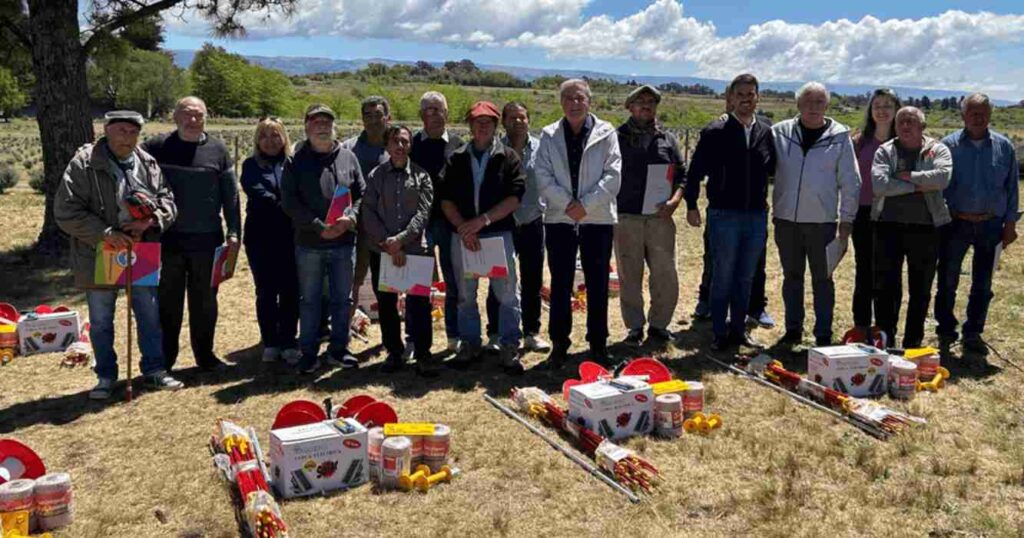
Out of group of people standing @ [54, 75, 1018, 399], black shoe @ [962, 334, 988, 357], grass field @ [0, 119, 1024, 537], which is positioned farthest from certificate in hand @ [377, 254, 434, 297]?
black shoe @ [962, 334, 988, 357]

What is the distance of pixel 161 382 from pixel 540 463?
3.17 meters

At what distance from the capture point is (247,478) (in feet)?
13.2

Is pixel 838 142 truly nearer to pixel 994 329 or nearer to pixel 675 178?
pixel 675 178

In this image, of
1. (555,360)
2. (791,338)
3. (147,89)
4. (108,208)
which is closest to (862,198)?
(791,338)

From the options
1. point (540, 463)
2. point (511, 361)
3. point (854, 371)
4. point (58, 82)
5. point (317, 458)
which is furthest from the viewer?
point (58, 82)

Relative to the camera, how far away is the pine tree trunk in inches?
392

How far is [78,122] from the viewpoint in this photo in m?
10.3

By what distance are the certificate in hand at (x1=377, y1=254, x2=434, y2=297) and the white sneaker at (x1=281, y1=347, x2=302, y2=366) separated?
119 centimetres

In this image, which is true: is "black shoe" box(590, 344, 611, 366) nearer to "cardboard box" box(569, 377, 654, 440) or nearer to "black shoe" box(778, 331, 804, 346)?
"cardboard box" box(569, 377, 654, 440)

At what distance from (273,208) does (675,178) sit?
3.46 m

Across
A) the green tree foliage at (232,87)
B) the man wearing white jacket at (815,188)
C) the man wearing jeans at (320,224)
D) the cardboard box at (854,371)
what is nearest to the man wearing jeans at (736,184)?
the man wearing white jacket at (815,188)

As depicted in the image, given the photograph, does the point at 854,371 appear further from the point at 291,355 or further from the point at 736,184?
the point at 291,355

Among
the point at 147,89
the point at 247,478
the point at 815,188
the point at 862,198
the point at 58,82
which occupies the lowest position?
the point at 247,478

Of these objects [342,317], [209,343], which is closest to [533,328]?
[342,317]
